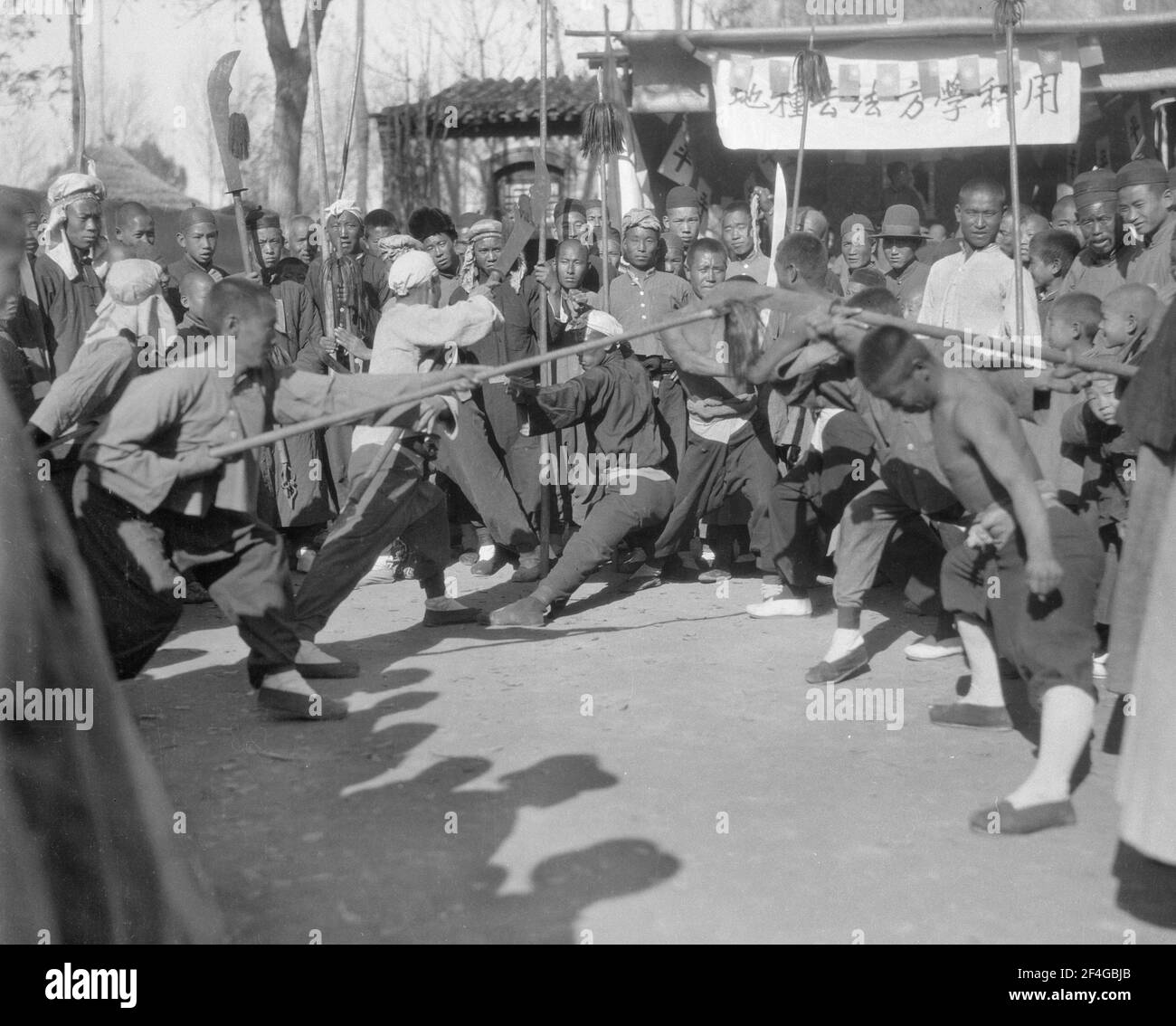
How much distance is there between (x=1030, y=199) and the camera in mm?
13594

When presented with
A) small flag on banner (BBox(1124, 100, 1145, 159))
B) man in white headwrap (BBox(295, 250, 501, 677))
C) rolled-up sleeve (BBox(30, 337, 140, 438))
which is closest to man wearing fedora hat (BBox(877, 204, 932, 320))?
man in white headwrap (BBox(295, 250, 501, 677))

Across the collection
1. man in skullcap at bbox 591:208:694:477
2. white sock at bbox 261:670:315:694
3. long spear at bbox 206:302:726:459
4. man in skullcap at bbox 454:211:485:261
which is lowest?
white sock at bbox 261:670:315:694

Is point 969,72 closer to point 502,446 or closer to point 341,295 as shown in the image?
point 502,446

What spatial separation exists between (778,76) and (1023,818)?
9.07 meters

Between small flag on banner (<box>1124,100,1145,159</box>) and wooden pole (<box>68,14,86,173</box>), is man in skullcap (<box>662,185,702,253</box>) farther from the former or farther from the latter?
small flag on banner (<box>1124,100,1145,159</box>)

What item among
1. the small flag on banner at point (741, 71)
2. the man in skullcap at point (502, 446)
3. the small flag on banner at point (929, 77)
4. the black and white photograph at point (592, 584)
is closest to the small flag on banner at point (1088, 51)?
the small flag on banner at point (929, 77)

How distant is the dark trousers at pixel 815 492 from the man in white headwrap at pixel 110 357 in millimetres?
3156

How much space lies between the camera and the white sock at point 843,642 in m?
5.99

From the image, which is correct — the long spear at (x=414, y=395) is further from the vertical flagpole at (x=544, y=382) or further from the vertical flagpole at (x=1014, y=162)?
the vertical flagpole at (x=544, y=382)

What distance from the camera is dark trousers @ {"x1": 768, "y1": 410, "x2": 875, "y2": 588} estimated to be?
22.8 feet

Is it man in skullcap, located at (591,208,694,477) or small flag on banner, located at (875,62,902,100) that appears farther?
small flag on banner, located at (875,62,902,100)

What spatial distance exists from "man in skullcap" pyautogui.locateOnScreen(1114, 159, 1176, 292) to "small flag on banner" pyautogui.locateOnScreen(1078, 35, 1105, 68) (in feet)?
15.9

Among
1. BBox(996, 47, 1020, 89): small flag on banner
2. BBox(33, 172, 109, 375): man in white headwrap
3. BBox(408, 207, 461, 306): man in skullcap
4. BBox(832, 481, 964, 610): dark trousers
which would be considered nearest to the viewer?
BBox(832, 481, 964, 610): dark trousers
